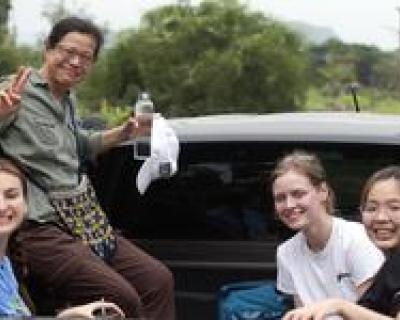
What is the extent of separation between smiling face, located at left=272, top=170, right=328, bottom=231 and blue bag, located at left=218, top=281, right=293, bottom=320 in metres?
0.31

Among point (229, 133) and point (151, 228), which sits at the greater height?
point (229, 133)

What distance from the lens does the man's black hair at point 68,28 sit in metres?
3.44

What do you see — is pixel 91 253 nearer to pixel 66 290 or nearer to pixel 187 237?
pixel 66 290

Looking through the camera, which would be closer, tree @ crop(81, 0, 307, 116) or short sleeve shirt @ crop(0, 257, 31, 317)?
short sleeve shirt @ crop(0, 257, 31, 317)

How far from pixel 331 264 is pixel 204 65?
12.6 meters

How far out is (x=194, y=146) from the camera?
11.7 ft

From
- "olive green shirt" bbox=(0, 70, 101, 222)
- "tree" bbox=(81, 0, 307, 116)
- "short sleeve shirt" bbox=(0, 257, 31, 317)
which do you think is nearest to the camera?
"short sleeve shirt" bbox=(0, 257, 31, 317)

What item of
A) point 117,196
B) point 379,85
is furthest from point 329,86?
point 117,196

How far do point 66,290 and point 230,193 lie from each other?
756 millimetres

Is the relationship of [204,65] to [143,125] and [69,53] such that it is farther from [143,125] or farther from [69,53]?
[69,53]

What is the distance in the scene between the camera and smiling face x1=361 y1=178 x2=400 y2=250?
2705mm

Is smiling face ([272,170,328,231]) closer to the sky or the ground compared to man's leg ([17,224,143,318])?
closer to the sky

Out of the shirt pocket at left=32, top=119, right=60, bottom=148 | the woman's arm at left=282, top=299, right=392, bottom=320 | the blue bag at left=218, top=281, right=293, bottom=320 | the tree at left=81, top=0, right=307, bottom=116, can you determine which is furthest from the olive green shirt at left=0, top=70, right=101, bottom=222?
the tree at left=81, top=0, right=307, bottom=116

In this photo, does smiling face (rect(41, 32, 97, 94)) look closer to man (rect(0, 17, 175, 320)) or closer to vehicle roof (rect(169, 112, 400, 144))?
man (rect(0, 17, 175, 320))
